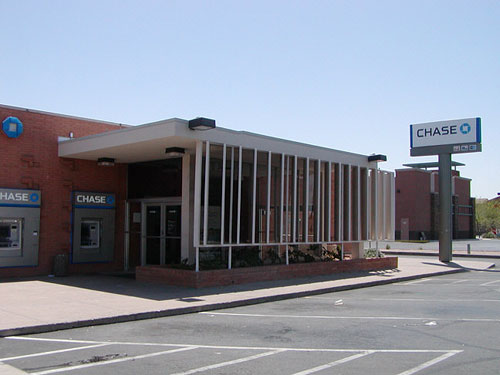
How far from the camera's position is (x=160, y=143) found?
49.5 feet

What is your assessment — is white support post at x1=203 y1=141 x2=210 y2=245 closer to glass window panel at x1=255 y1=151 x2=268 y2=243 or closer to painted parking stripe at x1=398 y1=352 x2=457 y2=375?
glass window panel at x1=255 y1=151 x2=268 y2=243

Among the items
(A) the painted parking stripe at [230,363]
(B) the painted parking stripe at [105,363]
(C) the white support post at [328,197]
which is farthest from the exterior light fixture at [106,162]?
(A) the painted parking stripe at [230,363]

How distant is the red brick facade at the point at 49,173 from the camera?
16469mm

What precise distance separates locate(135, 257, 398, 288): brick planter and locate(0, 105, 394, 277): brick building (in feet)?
1.96

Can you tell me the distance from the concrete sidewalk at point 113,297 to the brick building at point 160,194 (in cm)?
154

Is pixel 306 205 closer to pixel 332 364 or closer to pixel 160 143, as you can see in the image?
pixel 160 143

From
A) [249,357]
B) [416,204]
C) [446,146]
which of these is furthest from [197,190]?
[416,204]

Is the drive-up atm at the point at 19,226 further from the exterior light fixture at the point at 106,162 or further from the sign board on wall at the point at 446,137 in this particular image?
the sign board on wall at the point at 446,137

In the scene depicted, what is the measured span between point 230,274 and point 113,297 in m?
3.67

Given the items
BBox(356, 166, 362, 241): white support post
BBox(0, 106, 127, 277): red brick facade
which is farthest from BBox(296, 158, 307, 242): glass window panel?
BBox(0, 106, 127, 277): red brick facade

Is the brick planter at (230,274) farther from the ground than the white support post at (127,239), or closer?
closer

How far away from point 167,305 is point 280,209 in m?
6.45

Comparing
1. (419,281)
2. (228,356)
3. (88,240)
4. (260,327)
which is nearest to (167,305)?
(260,327)

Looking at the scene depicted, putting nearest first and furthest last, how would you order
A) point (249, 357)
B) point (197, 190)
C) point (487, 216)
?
point (249, 357)
point (197, 190)
point (487, 216)
